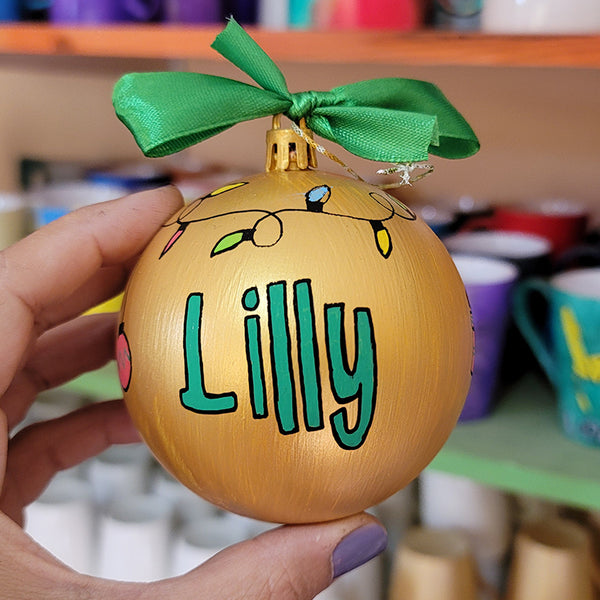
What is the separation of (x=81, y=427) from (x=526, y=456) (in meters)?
0.39

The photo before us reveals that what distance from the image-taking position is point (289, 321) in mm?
341

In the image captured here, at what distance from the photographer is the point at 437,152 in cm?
46

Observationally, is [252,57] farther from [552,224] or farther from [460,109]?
[460,109]

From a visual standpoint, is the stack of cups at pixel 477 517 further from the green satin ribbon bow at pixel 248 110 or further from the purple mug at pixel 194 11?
the purple mug at pixel 194 11

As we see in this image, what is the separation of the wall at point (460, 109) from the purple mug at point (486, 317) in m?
0.34

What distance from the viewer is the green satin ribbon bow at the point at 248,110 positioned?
389mm

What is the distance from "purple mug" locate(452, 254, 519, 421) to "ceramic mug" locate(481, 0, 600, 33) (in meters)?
0.21

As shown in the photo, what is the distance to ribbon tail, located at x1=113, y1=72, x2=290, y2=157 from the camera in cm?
39

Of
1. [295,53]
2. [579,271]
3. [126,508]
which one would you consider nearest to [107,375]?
[126,508]

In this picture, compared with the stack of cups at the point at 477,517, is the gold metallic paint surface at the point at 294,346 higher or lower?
higher

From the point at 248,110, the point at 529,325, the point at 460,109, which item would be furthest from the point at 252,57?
the point at 460,109

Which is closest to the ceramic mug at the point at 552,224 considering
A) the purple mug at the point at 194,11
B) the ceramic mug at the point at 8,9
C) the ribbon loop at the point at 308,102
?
the purple mug at the point at 194,11

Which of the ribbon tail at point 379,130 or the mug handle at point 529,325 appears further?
the mug handle at point 529,325

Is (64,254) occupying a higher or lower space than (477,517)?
higher
